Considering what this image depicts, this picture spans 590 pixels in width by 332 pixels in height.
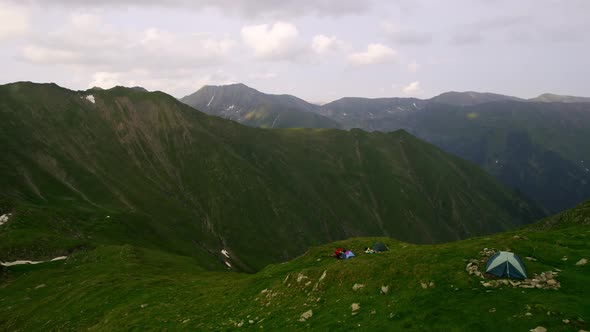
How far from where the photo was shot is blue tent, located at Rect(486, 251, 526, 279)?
88.9 feet

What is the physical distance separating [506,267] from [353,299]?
11.4 meters

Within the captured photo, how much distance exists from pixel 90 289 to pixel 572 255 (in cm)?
5851

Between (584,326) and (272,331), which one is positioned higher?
(584,326)

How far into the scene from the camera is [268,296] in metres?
35.7

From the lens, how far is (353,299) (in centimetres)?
2914

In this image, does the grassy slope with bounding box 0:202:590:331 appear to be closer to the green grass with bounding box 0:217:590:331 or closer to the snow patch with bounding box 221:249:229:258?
the green grass with bounding box 0:217:590:331

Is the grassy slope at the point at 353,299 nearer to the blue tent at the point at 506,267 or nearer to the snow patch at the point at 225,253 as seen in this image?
the blue tent at the point at 506,267

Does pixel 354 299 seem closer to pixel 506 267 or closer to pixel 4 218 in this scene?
pixel 506 267

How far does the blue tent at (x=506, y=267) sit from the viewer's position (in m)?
27.1

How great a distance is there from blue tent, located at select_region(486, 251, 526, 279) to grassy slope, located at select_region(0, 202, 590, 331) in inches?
65.7

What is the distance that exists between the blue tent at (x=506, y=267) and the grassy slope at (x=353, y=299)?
1.67m

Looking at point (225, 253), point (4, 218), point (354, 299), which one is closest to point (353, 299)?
point (354, 299)

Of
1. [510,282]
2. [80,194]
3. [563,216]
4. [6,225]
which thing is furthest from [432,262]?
[80,194]

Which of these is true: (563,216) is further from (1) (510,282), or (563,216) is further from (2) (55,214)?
(2) (55,214)
